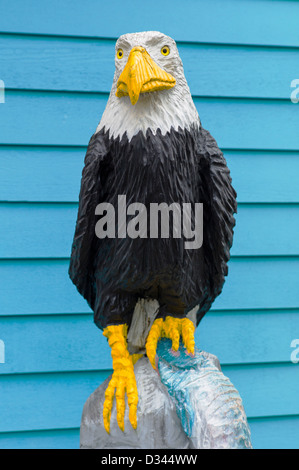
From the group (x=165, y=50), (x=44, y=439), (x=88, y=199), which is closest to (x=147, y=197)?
(x=88, y=199)

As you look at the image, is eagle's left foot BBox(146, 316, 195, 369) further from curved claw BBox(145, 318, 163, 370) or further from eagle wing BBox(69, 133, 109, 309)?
eagle wing BBox(69, 133, 109, 309)

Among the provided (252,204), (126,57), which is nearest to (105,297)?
(126,57)

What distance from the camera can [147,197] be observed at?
3.55ft

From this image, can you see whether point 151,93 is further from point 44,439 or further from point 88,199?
point 44,439

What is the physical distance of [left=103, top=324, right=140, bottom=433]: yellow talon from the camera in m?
1.11

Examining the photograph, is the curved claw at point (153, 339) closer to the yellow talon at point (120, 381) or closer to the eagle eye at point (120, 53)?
the yellow talon at point (120, 381)

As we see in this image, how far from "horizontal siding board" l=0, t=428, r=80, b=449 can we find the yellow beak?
1.06m

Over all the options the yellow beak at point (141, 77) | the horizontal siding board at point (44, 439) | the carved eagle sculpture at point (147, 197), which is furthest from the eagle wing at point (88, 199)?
the horizontal siding board at point (44, 439)

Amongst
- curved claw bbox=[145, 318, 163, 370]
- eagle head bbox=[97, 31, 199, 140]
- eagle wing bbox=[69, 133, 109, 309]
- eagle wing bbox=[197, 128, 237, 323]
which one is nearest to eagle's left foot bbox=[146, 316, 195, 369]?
curved claw bbox=[145, 318, 163, 370]

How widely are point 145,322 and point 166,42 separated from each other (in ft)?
2.03

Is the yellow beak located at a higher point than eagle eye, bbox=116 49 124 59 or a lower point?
lower

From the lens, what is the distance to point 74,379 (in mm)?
1616

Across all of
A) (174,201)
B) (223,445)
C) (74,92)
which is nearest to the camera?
(223,445)

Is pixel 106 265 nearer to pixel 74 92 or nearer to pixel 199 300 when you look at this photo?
pixel 199 300
